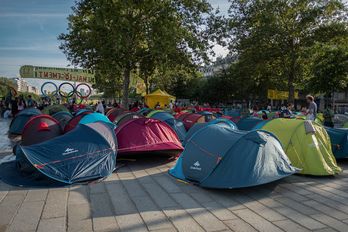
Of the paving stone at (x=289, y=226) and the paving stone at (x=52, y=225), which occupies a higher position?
the paving stone at (x=52, y=225)

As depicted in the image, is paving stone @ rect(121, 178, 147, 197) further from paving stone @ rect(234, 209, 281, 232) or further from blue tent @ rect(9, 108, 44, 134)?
blue tent @ rect(9, 108, 44, 134)

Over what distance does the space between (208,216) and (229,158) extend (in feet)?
4.39

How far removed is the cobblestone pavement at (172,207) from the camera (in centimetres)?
353

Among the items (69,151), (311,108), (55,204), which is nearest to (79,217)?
(55,204)

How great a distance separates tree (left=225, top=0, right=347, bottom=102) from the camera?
20625 millimetres

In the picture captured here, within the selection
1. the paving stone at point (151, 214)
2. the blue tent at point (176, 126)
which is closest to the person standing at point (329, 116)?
the blue tent at point (176, 126)

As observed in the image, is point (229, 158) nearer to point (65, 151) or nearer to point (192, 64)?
point (65, 151)

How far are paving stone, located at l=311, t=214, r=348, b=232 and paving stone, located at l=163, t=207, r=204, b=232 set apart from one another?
1853 millimetres

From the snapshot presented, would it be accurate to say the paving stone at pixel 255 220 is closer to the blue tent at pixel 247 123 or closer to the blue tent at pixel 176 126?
the blue tent at pixel 176 126

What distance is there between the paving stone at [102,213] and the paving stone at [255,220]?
6.28 feet

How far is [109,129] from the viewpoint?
6562mm

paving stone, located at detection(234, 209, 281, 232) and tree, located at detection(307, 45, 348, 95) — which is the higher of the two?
tree, located at detection(307, 45, 348, 95)

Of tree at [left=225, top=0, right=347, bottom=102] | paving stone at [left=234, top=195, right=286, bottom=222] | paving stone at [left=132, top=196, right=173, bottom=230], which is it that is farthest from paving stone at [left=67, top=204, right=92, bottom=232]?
tree at [left=225, top=0, right=347, bottom=102]

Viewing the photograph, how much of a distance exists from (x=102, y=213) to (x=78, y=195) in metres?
0.92
